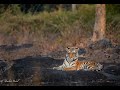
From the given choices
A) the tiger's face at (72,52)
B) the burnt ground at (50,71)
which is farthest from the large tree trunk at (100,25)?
the tiger's face at (72,52)

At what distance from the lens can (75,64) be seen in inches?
237

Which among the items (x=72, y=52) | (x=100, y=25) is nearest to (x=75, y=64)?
(x=72, y=52)

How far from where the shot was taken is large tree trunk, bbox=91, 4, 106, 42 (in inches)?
262

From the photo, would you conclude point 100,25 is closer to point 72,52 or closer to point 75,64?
point 72,52

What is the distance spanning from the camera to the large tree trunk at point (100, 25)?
6658 millimetres

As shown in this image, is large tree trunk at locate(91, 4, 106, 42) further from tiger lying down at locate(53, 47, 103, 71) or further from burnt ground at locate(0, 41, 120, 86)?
tiger lying down at locate(53, 47, 103, 71)

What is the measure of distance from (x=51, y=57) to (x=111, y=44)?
974mm

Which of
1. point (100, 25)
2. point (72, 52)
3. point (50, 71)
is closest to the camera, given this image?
point (50, 71)

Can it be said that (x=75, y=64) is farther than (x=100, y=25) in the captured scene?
No

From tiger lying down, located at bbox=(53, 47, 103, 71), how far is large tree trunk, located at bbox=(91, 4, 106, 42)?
25.7 inches

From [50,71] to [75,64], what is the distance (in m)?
0.45

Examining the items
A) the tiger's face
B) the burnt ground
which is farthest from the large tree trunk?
the tiger's face

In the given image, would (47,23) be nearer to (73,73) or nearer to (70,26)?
(70,26)
